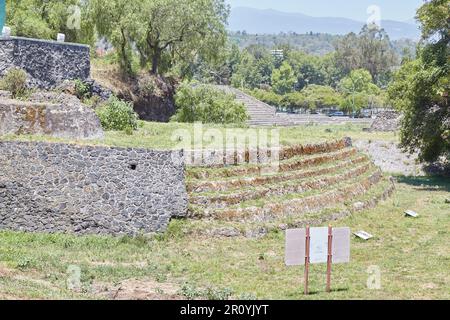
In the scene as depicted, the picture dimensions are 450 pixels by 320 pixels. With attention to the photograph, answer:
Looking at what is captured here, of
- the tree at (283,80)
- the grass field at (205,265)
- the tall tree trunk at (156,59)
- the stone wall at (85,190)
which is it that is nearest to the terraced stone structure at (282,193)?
the grass field at (205,265)

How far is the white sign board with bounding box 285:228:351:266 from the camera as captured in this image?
39.6 ft

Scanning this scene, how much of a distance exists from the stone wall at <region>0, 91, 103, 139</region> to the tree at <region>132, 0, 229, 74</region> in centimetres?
1304

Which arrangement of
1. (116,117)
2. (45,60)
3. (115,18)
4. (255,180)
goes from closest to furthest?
(255,180) < (116,117) < (45,60) < (115,18)

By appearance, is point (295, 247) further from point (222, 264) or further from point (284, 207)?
point (284, 207)

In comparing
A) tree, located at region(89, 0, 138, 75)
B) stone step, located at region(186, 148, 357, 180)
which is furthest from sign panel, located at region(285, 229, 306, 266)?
tree, located at region(89, 0, 138, 75)

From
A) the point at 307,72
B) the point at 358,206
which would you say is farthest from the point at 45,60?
the point at 307,72

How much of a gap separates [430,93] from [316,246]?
16.8m

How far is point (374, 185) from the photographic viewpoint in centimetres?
2364

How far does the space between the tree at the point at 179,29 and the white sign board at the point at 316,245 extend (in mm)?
21500

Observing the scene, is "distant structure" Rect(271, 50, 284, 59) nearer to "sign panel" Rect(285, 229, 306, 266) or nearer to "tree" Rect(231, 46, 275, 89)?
"tree" Rect(231, 46, 275, 89)

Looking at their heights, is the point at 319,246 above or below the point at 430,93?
below

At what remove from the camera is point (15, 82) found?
22359 millimetres
